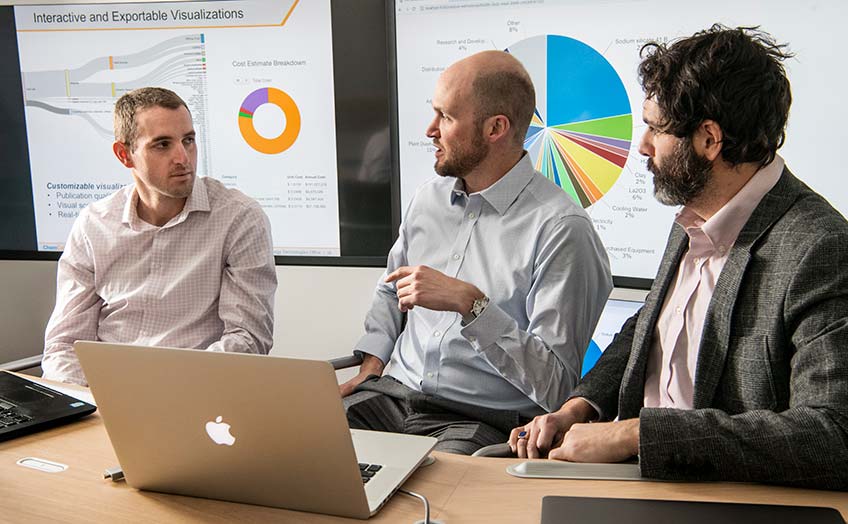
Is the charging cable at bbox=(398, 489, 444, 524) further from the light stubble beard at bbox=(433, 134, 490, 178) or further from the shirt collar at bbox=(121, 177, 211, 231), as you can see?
the shirt collar at bbox=(121, 177, 211, 231)

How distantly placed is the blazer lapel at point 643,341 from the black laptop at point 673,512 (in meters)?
0.51

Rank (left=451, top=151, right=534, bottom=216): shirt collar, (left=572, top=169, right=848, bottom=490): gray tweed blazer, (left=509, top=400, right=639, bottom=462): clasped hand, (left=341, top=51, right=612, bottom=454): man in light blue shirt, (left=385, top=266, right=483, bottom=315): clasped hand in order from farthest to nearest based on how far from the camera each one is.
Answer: (left=451, top=151, right=534, bottom=216): shirt collar
(left=341, top=51, right=612, bottom=454): man in light blue shirt
(left=385, top=266, right=483, bottom=315): clasped hand
(left=509, top=400, right=639, bottom=462): clasped hand
(left=572, top=169, right=848, bottom=490): gray tweed blazer

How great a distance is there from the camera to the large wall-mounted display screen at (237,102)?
334 centimetres

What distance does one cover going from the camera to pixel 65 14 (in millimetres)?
3523

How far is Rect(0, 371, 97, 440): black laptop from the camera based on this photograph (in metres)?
1.69

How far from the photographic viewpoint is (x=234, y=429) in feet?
4.12

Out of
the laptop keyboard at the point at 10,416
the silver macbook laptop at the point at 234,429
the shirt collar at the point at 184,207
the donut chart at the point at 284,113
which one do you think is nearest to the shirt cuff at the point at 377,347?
the shirt collar at the point at 184,207

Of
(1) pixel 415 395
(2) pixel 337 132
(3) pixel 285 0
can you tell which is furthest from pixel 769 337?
(3) pixel 285 0

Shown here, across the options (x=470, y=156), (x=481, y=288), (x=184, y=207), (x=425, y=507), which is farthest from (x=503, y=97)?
(x=425, y=507)

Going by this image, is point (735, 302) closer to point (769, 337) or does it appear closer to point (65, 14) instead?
point (769, 337)

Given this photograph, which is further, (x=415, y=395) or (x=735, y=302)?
(x=415, y=395)

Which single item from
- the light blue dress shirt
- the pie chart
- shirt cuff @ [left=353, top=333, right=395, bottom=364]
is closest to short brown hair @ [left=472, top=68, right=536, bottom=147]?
the light blue dress shirt

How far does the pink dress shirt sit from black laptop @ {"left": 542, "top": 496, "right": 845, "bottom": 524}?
403 mm

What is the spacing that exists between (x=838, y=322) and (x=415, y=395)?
117 cm
